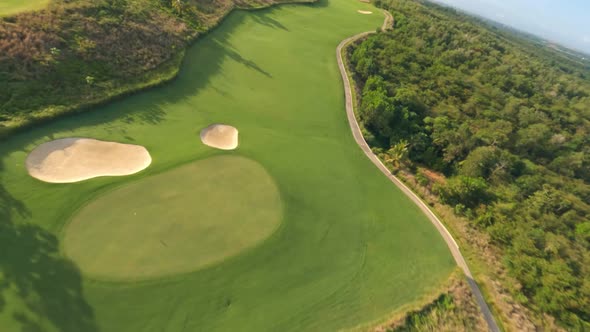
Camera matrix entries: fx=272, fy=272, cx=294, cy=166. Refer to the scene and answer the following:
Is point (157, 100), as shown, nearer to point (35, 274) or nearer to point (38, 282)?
point (35, 274)

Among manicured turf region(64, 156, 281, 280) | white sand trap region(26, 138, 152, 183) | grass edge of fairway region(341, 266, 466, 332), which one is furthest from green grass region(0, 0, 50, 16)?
grass edge of fairway region(341, 266, 466, 332)

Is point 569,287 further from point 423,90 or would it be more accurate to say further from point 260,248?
point 423,90

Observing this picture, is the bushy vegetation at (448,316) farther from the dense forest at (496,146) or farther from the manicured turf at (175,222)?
the manicured turf at (175,222)

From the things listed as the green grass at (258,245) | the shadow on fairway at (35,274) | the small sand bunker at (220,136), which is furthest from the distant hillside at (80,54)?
the small sand bunker at (220,136)

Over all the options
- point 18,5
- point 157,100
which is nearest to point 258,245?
point 157,100

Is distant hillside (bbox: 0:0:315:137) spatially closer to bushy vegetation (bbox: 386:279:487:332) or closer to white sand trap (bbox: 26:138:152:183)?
white sand trap (bbox: 26:138:152:183)
